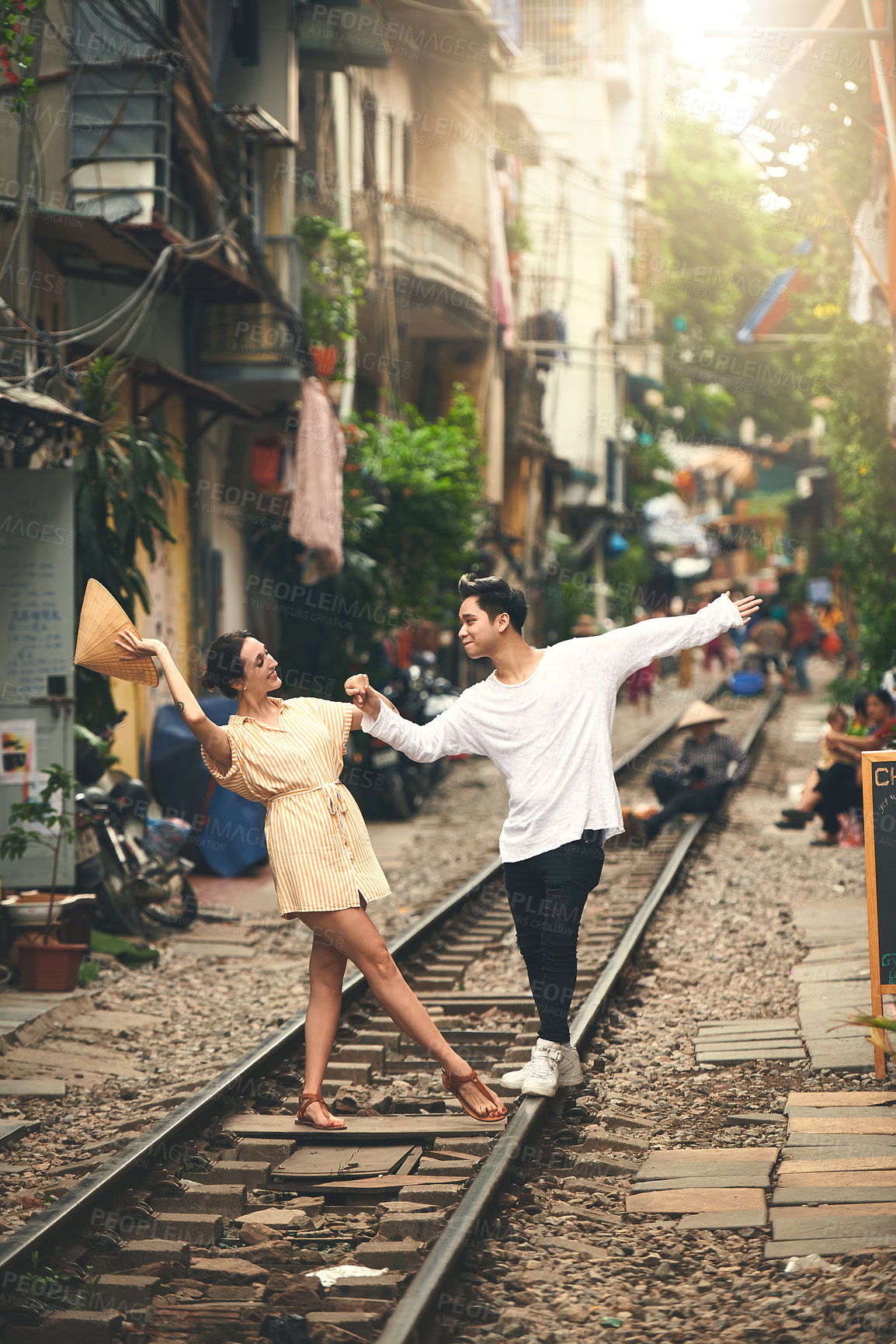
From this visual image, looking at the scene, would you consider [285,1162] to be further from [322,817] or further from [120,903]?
[120,903]

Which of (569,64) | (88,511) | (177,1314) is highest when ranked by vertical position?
(569,64)

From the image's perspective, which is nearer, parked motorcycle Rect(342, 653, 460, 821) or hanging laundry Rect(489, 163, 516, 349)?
parked motorcycle Rect(342, 653, 460, 821)

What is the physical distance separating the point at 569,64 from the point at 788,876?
111 feet

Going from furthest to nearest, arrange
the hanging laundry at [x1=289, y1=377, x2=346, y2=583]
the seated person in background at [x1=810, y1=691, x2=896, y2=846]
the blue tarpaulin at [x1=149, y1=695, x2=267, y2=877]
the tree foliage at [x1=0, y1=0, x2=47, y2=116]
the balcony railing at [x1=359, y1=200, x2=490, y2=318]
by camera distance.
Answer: the balcony railing at [x1=359, y1=200, x2=490, y2=318] → the hanging laundry at [x1=289, y1=377, x2=346, y2=583] → the blue tarpaulin at [x1=149, y1=695, x2=267, y2=877] → the seated person in background at [x1=810, y1=691, x2=896, y2=846] → the tree foliage at [x1=0, y1=0, x2=47, y2=116]

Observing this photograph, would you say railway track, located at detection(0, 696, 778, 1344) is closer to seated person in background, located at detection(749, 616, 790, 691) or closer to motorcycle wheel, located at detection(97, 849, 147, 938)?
motorcycle wheel, located at detection(97, 849, 147, 938)

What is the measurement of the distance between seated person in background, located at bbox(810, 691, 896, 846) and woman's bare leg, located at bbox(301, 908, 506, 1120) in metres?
6.61

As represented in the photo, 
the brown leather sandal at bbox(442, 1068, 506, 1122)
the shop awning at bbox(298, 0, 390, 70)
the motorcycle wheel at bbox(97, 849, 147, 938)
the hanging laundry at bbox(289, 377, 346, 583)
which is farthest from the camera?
the shop awning at bbox(298, 0, 390, 70)

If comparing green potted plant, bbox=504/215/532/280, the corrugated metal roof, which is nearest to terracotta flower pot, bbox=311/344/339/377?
the corrugated metal roof

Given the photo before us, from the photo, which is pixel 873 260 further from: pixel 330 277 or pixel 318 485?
pixel 318 485

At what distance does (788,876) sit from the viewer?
12203 mm

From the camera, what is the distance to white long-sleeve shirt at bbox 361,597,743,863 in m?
5.65

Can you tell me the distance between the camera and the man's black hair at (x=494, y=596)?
220 inches

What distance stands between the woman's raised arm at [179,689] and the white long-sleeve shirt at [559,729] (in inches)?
26.5

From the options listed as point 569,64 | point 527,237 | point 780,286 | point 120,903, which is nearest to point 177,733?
point 120,903
